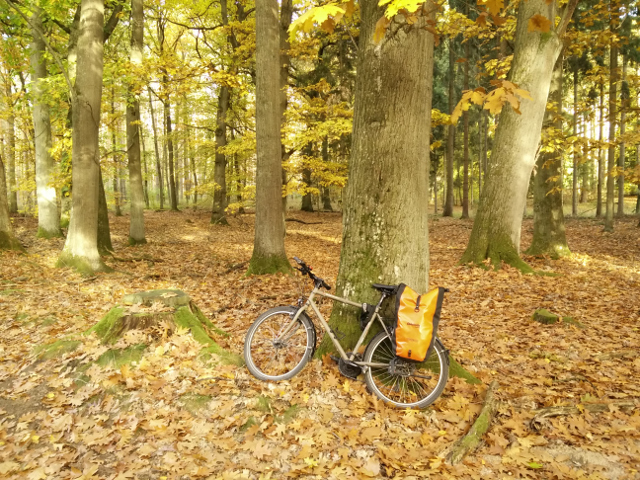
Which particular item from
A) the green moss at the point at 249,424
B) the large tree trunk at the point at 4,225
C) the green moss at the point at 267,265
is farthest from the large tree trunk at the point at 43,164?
the green moss at the point at 249,424

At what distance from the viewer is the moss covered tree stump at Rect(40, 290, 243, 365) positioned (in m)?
4.38

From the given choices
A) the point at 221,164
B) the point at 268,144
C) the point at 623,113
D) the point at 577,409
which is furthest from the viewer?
the point at 221,164

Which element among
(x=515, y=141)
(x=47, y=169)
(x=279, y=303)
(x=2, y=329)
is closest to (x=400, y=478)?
(x=279, y=303)

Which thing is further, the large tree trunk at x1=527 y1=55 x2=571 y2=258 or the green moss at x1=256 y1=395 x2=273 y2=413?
the large tree trunk at x1=527 y1=55 x2=571 y2=258

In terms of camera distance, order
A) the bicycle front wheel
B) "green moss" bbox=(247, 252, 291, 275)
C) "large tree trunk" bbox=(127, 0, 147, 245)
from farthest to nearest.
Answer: "large tree trunk" bbox=(127, 0, 147, 245) < "green moss" bbox=(247, 252, 291, 275) < the bicycle front wheel

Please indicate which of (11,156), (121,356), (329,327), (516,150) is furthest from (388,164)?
(11,156)

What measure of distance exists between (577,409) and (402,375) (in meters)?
1.66

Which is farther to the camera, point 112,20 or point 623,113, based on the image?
point 623,113

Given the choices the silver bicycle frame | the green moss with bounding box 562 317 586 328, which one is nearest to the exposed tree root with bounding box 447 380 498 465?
the silver bicycle frame

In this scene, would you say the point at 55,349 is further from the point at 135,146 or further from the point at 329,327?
the point at 135,146

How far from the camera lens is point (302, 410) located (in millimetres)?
3668

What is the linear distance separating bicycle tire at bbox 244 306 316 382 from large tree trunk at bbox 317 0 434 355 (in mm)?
491

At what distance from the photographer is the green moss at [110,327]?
442cm

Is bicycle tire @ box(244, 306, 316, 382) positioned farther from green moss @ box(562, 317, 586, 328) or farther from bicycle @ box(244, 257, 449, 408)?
green moss @ box(562, 317, 586, 328)
